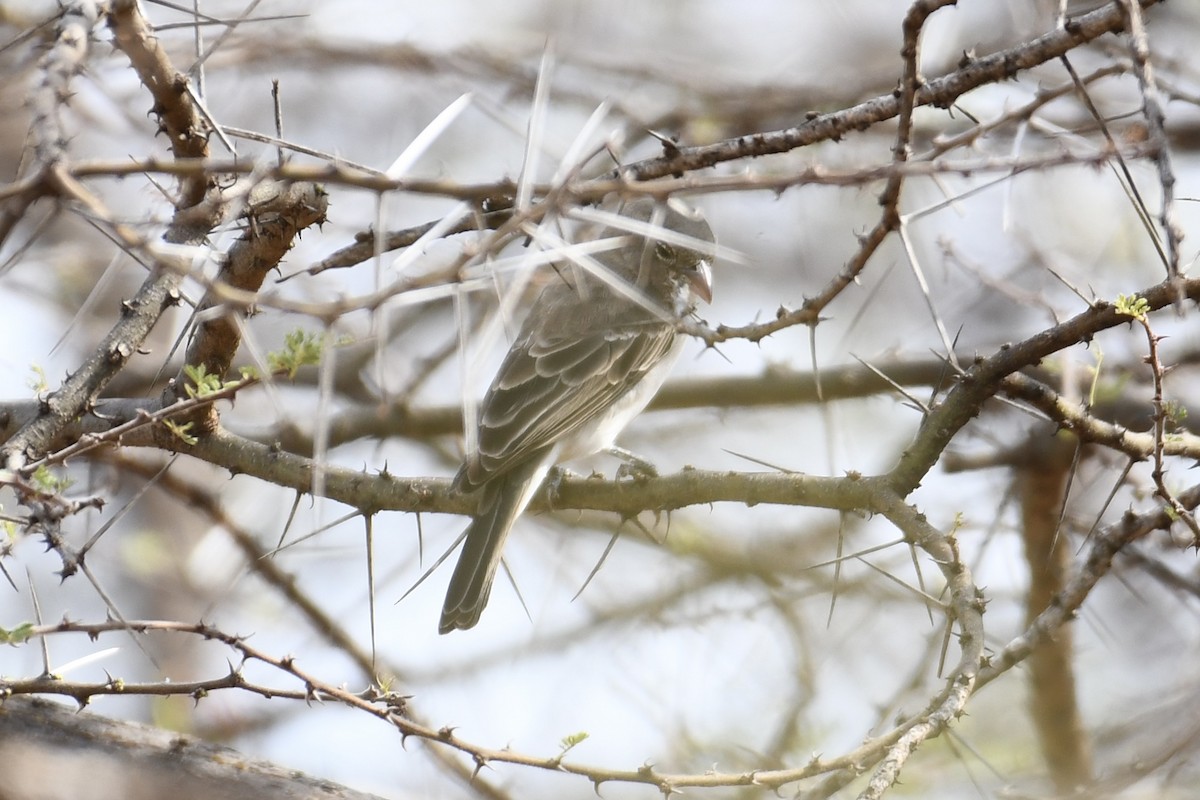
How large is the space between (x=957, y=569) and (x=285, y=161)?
7.29 ft

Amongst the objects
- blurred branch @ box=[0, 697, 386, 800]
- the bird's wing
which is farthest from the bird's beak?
blurred branch @ box=[0, 697, 386, 800]

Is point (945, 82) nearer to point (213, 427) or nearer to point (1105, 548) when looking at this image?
point (1105, 548)

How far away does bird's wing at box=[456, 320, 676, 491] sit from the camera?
5.23 metres

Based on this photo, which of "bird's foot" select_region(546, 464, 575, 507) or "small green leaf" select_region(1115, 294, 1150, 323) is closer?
"small green leaf" select_region(1115, 294, 1150, 323)

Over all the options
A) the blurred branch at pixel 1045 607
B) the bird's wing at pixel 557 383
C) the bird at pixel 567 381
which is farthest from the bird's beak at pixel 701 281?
the blurred branch at pixel 1045 607

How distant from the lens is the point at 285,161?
2330 millimetres

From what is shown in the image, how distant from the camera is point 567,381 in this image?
18.6 ft

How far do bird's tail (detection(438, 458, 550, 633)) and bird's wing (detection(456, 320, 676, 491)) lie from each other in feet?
0.31

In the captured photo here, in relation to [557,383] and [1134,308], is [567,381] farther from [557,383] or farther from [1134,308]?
[1134,308]

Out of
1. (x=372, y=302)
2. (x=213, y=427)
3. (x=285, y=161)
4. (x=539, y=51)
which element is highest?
(x=539, y=51)

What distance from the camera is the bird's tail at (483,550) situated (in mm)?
4773

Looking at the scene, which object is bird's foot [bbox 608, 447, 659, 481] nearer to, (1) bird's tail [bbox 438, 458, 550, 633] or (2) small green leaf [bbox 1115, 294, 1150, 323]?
(1) bird's tail [bbox 438, 458, 550, 633]

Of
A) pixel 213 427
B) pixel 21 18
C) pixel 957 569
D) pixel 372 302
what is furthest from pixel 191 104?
pixel 21 18

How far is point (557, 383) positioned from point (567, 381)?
2.1 inches
